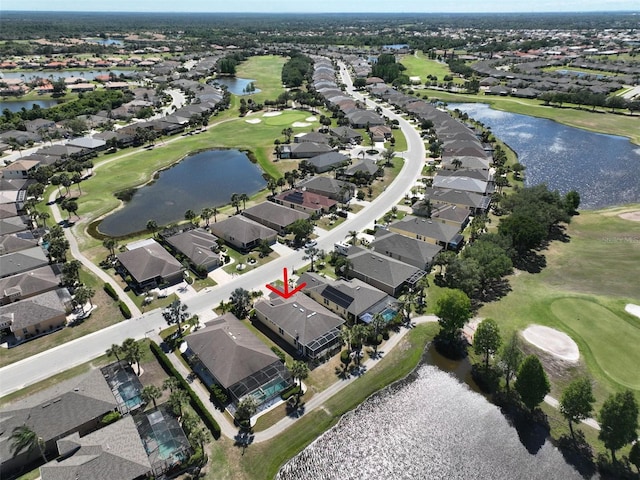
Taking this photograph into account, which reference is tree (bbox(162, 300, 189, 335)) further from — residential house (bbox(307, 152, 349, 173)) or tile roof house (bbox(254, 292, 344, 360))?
residential house (bbox(307, 152, 349, 173))

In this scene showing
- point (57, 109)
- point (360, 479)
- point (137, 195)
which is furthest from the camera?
point (57, 109)

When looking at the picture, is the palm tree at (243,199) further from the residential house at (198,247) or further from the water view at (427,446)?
the water view at (427,446)

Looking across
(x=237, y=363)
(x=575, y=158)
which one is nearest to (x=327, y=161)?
(x=237, y=363)

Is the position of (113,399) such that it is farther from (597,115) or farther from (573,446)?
(597,115)

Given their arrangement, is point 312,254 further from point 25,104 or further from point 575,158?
point 25,104

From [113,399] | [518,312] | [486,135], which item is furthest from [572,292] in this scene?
[486,135]

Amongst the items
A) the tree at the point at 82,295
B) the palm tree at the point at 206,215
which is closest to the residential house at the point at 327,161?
the palm tree at the point at 206,215
